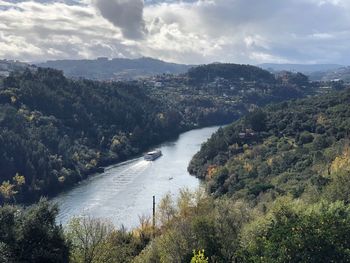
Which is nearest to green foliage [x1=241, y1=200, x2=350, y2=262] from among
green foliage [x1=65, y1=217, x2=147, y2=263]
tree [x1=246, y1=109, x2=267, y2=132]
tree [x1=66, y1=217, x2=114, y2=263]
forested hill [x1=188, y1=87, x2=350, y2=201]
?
green foliage [x1=65, y1=217, x2=147, y2=263]

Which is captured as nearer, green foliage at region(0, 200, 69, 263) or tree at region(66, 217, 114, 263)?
green foliage at region(0, 200, 69, 263)

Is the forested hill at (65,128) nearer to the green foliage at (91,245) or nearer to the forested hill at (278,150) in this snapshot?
the forested hill at (278,150)

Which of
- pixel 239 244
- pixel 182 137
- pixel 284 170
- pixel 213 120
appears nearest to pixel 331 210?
pixel 239 244

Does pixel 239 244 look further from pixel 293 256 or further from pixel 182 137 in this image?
pixel 182 137

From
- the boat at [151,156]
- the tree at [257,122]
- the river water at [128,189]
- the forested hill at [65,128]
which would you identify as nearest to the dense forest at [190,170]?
the tree at [257,122]

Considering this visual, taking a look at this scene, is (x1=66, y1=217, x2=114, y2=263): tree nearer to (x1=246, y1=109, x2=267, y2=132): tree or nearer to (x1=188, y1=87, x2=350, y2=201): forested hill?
(x1=188, y1=87, x2=350, y2=201): forested hill

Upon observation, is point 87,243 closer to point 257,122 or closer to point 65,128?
point 257,122
